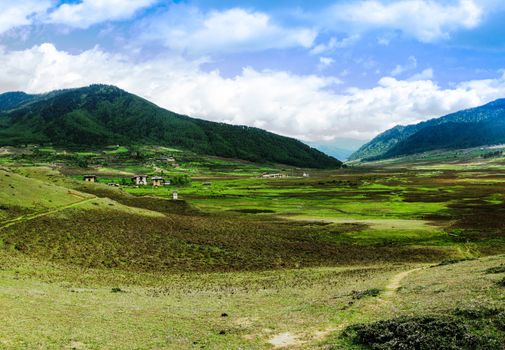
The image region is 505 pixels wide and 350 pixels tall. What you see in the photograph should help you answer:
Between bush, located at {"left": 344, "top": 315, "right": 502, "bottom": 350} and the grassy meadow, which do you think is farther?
the grassy meadow

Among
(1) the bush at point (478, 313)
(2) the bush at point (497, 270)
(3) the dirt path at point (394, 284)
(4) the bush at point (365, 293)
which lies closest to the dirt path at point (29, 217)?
(4) the bush at point (365, 293)

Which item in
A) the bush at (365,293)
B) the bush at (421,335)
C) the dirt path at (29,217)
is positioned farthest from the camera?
the dirt path at (29,217)

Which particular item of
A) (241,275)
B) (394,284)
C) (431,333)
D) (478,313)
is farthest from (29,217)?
(478,313)

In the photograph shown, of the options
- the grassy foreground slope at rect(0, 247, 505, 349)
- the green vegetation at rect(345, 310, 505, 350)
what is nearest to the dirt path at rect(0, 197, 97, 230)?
the grassy foreground slope at rect(0, 247, 505, 349)

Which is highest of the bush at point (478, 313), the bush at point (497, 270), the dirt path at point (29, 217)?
the dirt path at point (29, 217)

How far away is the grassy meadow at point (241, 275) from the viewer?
25683 mm

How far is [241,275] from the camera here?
5700 centimetres

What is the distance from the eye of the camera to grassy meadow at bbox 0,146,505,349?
25683 millimetres

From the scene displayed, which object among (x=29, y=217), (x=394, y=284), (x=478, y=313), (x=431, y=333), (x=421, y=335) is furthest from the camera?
(x=29, y=217)

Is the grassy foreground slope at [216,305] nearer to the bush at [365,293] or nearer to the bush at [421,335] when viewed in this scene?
the bush at [365,293]

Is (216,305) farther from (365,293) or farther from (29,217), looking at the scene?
(29,217)

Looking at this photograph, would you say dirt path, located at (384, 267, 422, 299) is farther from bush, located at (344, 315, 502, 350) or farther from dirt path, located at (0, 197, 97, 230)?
dirt path, located at (0, 197, 97, 230)

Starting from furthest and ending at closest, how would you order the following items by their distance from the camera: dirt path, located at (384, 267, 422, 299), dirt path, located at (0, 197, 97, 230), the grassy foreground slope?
dirt path, located at (0, 197, 97, 230), dirt path, located at (384, 267, 422, 299), the grassy foreground slope

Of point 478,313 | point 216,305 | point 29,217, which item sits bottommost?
point 216,305
